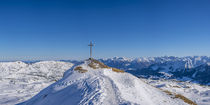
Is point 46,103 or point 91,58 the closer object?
point 46,103

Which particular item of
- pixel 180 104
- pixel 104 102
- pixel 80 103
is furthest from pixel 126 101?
pixel 180 104

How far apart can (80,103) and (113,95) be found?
14.5 ft

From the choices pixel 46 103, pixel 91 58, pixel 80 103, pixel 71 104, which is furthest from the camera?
pixel 91 58

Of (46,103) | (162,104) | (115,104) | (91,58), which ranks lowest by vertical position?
(46,103)

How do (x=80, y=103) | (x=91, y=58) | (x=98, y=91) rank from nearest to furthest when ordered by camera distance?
(x=80, y=103)
(x=98, y=91)
(x=91, y=58)

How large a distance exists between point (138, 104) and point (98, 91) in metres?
5.82

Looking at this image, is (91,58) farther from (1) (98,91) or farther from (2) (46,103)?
(1) (98,91)

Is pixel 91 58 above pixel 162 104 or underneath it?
above

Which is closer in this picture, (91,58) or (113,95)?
(113,95)

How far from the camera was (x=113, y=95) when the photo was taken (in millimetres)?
15906

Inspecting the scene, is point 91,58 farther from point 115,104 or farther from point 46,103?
point 115,104

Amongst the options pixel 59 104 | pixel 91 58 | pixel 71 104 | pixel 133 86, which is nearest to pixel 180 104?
pixel 133 86

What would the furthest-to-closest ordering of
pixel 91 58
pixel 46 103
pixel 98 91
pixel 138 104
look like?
pixel 91 58, pixel 46 103, pixel 98 91, pixel 138 104

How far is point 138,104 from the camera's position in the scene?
13.0 meters
